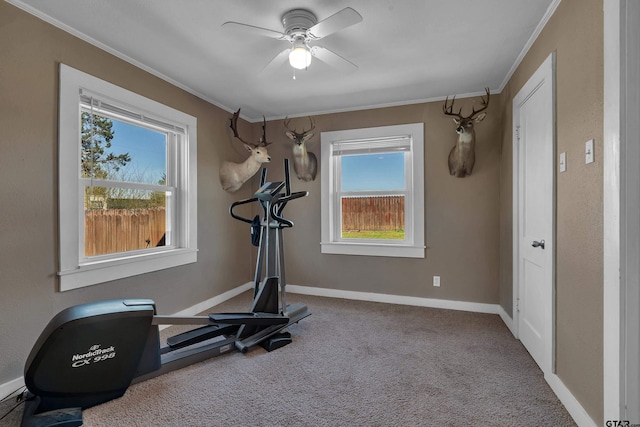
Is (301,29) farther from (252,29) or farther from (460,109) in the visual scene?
(460,109)

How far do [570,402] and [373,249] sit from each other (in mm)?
2357

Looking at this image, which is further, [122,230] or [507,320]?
[507,320]

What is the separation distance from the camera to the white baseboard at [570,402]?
5.14 ft

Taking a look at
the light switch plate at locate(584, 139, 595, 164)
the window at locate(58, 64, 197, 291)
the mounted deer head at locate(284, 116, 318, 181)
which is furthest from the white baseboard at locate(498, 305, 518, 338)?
the window at locate(58, 64, 197, 291)

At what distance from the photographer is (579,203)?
1.65 metres

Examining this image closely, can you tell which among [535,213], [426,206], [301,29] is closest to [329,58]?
[301,29]

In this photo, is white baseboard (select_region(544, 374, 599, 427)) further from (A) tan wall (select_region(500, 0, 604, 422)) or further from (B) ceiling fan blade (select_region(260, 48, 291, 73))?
(B) ceiling fan blade (select_region(260, 48, 291, 73))

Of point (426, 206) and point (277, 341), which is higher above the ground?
point (426, 206)

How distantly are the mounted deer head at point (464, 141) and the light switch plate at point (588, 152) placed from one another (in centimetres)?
167

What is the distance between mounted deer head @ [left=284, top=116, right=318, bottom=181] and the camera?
3.90 m

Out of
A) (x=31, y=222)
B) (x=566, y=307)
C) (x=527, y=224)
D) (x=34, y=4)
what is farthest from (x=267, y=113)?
(x=566, y=307)

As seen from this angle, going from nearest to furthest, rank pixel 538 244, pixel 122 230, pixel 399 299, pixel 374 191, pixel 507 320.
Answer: pixel 538 244
pixel 122 230
pixel 507 320
pixel 399 299
pixel 374 191

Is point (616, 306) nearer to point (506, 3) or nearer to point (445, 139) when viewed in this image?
point (506, 3)

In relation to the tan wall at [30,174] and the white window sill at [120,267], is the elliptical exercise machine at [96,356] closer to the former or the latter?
the tan wall at [30,174]
